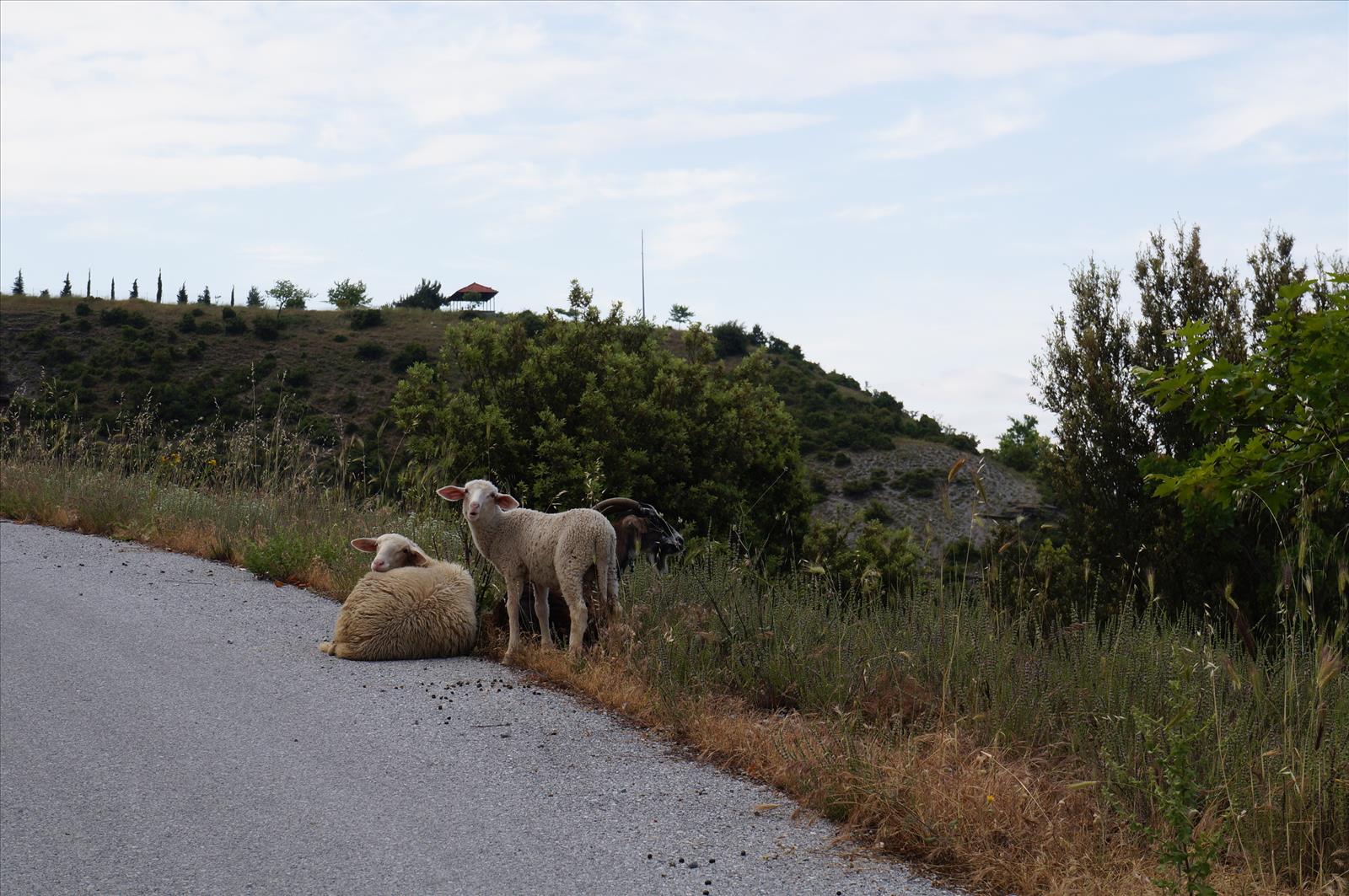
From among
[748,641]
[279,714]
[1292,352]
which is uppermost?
[1292,352]

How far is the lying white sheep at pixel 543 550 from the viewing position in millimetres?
Result: 7152

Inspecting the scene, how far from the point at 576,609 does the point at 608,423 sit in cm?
1512

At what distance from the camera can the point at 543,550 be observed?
24.1 ft

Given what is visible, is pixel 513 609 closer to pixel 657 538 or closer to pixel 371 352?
pixel 657 538

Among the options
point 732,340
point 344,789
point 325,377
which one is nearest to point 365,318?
point 325,377

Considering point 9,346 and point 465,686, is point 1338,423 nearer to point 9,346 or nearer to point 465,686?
point 465,686

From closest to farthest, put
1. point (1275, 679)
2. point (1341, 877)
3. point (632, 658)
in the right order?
point (1341, 877) < point (1275, 679) < point (632, 658)

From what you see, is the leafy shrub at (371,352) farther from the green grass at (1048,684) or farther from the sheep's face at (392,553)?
the sheep's face at (392,553)

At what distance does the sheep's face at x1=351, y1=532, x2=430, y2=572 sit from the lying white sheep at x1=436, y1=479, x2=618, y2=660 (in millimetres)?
899

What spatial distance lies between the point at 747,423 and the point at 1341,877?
2053cm

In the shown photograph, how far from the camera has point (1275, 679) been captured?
5.30 meters

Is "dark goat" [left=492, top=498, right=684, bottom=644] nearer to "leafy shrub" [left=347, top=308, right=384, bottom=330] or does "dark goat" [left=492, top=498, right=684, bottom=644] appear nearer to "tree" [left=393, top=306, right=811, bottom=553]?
"tree" [left=393, top=306, right=811, bottom=553]

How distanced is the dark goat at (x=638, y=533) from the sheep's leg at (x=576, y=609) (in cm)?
123

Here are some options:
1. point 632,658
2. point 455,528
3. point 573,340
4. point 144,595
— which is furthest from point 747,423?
point 632,658
